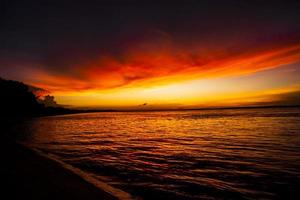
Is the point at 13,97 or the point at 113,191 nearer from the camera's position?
the point at 113,191

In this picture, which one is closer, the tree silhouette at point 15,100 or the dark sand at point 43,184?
the dark sand at point 43,184

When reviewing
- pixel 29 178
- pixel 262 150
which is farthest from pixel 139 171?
pixel 262 150

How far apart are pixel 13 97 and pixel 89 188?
486ft

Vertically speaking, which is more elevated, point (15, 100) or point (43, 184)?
point (15, 100)

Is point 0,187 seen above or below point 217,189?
above

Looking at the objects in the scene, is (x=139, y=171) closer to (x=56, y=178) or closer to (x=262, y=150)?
(x=56, y=178)

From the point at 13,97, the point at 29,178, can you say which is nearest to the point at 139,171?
the point at 29,178

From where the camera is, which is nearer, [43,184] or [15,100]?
[43,184]

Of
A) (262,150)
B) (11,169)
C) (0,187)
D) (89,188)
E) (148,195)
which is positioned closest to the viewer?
(0,187)

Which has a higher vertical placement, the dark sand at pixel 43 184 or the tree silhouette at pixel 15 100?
the tree silhouette at pixel 15 100

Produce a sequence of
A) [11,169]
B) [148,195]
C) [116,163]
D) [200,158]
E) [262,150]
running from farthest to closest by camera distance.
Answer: [262,150]
[200,158]
[116,163]
[11,169]
[148,195]

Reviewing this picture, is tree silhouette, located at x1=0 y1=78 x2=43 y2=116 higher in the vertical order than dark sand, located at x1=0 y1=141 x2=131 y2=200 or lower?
higher

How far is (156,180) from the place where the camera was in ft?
30.5

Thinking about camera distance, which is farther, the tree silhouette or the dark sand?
the tree silhouette
